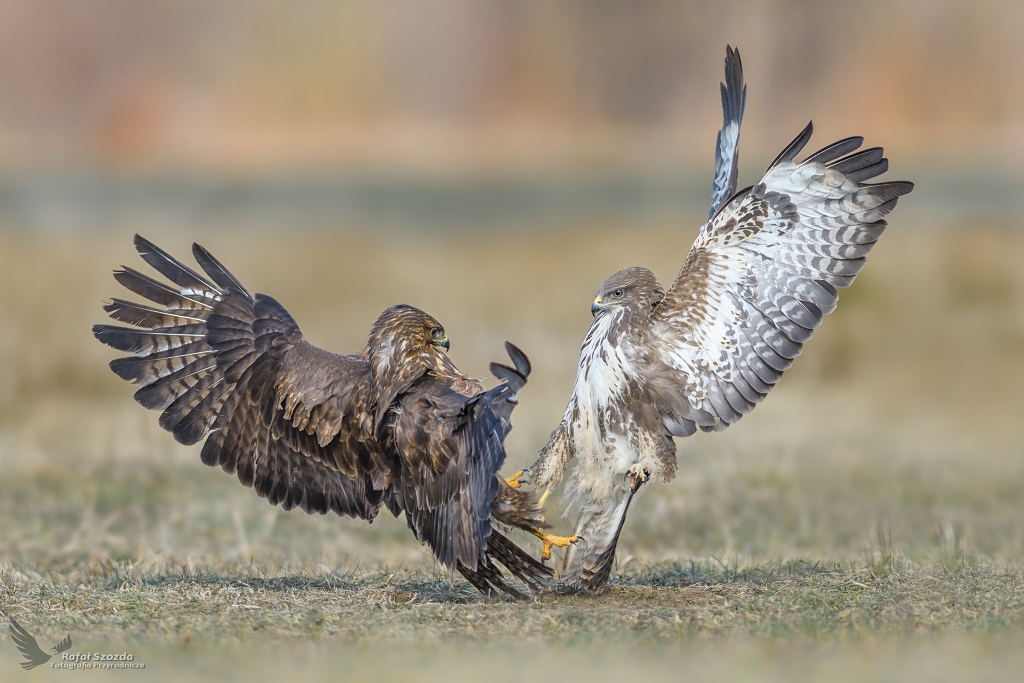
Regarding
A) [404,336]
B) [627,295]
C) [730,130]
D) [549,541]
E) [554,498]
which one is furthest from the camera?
[554,498]

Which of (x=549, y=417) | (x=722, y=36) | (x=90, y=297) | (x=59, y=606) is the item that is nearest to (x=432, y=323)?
(x=59, y=606)

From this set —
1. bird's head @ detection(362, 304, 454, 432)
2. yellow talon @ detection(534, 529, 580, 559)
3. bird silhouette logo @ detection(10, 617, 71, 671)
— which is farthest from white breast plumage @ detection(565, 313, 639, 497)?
bird silhouette logo @ detection(10, 617, 71, 671)

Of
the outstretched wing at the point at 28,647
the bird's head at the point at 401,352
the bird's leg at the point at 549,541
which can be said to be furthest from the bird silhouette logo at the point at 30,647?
the bird's leg at the point at 549,541

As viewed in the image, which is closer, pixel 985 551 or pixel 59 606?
pixel 59 606

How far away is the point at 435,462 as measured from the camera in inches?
243

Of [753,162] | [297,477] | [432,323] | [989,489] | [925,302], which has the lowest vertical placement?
[297,477]

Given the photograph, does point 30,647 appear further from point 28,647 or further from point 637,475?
point 637,475

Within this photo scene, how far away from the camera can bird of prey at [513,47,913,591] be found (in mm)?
6480

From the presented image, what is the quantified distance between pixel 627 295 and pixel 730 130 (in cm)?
143

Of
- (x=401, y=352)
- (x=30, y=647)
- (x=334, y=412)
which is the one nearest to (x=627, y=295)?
(x=401, y=352)

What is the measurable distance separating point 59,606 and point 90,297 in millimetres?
10816

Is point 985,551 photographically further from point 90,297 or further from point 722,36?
point 722,36

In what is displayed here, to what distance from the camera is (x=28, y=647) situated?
206 inches

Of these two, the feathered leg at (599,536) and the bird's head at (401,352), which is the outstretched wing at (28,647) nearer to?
the bird's head at (401,352)
